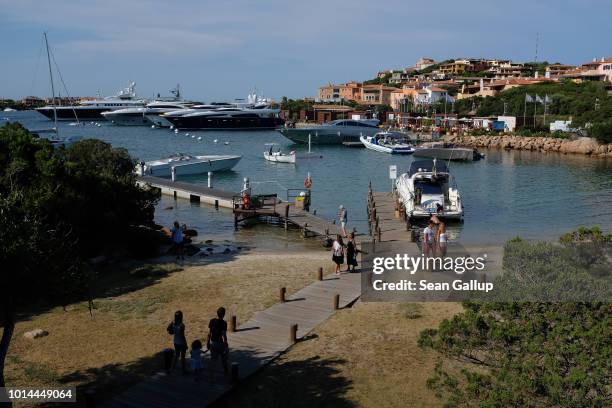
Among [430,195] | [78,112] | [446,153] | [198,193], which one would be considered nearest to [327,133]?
[446,153]

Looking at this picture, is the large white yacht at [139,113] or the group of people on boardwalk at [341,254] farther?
the large white yacht at [139,113]

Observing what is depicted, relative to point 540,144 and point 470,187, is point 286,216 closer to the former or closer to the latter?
point 470,187

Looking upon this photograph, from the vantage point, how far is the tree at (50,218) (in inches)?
349

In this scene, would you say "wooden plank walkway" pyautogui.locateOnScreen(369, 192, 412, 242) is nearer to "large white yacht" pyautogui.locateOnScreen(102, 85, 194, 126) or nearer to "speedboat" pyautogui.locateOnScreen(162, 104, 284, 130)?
"speedboat" pyautogui.locateOnScreen(162, 104, 284, 130)

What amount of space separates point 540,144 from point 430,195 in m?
52.6

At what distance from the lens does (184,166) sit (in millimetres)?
50375

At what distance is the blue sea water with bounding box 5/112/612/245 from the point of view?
30078 mm

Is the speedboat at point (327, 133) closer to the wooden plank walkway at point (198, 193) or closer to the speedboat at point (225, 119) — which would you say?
the speedboat at point (225, 119)

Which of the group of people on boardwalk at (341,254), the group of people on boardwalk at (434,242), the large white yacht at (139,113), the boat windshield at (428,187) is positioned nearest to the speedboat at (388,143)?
the boat windshield at (428,187)

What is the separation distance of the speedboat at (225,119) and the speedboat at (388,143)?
39946 millimetres

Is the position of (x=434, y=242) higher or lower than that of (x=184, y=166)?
higher

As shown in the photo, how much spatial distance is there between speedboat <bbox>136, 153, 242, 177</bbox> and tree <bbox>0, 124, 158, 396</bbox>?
2169 cm

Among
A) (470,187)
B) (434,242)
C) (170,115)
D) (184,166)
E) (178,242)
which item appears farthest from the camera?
(170,115)

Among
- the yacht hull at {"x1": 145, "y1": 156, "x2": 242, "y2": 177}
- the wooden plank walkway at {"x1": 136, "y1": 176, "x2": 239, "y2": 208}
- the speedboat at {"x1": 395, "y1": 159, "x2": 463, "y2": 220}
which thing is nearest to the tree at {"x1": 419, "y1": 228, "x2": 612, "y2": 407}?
the speedboat at {"x1": 395, "y1": 159, "x2": 463, "y2": 220}
